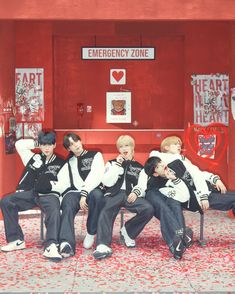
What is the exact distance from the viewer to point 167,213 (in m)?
7.89

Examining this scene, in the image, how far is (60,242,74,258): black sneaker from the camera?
25.2 feet

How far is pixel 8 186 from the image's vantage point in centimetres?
1003

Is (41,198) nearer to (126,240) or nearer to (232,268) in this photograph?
(126,240)

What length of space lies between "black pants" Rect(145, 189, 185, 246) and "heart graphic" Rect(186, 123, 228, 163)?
8.55 ft

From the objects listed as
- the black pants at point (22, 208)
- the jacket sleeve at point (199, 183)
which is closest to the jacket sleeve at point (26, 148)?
the black pants at point (22, 208)

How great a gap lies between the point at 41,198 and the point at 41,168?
0.40 meters

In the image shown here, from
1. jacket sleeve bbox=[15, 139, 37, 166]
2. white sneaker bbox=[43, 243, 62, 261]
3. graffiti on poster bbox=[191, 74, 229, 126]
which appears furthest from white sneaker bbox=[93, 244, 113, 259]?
graffiti on poster bbox=[191, 74, 229, 126]

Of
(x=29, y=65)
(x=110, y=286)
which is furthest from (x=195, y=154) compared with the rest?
(x=110, y=286)

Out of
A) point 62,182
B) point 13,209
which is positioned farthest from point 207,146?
point 13,209

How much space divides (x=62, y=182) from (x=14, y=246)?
2.94 ft

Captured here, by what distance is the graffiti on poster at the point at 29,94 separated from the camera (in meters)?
10.6

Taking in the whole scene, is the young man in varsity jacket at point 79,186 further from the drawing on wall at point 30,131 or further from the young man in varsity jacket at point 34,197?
the drawing on wall at point 30,131

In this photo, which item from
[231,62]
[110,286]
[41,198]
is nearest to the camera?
[110,286]

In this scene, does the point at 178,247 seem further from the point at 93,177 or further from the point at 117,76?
the point at 117,76
